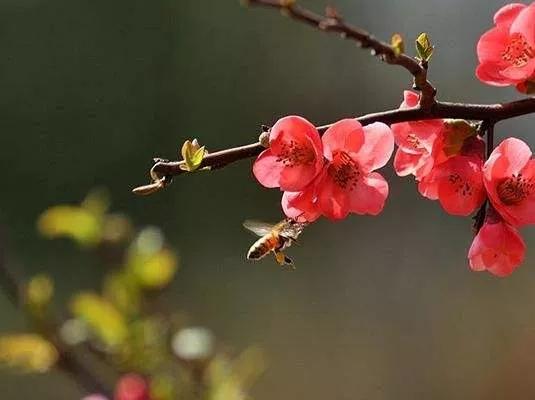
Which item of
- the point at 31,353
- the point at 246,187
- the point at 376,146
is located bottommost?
the point at 246,187

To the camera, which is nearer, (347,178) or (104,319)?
(347,178)

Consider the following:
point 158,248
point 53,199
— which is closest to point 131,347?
point 158,248

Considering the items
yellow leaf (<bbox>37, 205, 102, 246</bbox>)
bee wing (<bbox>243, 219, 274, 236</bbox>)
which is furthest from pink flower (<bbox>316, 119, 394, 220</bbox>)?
yellow leaf (<bbox>37, 205, 102, 246</bbox>)

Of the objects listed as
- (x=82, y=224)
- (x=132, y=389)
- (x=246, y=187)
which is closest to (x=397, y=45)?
(x=132, y=389)

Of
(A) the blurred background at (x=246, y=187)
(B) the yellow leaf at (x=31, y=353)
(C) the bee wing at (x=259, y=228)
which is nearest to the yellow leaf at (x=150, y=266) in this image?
(B) the yellow leaf at (x=31, y=353)

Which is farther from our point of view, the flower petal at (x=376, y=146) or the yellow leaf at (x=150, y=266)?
the yellow leaf at (x=150, y=266)

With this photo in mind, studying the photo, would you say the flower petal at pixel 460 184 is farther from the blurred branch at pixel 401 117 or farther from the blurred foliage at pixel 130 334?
the blurred foliage at pixel 130 334

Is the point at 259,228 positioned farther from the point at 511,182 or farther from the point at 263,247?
the point at 511,182
